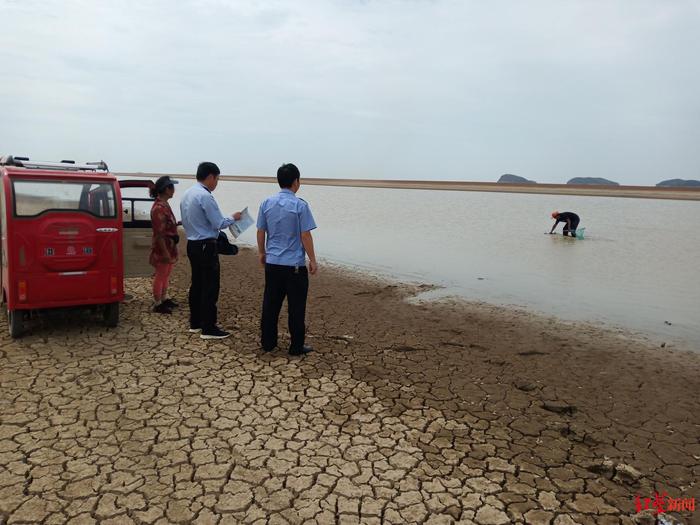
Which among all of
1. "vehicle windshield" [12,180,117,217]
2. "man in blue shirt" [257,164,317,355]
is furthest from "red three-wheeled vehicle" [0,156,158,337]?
"man in blue shirt" [257,164,317,355]

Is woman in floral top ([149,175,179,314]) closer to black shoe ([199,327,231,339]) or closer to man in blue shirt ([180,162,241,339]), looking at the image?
man in blue shirt ([180,162,241,339])

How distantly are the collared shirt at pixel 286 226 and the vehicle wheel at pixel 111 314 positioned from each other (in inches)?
84.8

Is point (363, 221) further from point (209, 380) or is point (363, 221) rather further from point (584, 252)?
point (209, 380)

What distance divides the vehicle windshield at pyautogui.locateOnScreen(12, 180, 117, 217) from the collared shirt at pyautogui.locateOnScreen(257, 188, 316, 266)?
1831mm

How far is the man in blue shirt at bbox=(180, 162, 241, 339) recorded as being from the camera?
5.02 metres

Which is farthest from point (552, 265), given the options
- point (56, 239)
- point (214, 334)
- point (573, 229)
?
point (56, 239)

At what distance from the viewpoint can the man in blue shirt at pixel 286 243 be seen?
4.71 metres

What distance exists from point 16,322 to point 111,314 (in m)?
0.93

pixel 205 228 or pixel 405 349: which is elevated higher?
pixel 205 228

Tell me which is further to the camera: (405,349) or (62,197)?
(405,349)

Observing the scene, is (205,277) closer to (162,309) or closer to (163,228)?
(163,228)

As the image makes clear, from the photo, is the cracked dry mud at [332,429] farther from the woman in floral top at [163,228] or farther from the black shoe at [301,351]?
the woman in floral top at [163,228]

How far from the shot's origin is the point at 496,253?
15008mm

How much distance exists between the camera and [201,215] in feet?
16.6
